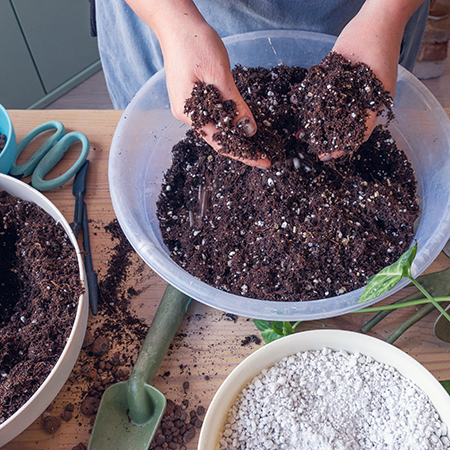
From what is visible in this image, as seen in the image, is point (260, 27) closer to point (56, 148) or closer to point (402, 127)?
point (402, 127)

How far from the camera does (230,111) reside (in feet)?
2.08

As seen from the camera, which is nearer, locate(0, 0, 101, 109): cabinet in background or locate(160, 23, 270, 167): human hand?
locate(160, 23, 270, 167): human hand

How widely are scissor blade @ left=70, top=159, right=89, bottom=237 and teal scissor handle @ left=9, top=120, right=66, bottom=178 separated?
10 centimetres

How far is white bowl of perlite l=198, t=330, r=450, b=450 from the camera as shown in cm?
58

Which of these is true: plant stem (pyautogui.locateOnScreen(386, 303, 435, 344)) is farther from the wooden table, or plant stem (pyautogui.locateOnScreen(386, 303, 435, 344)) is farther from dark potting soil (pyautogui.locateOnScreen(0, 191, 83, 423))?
dark potting soil (pyautogui.locateOnScreen(0, 191, 83, 423))

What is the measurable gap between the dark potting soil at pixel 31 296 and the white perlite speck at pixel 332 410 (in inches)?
12.8

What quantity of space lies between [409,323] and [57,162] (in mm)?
873

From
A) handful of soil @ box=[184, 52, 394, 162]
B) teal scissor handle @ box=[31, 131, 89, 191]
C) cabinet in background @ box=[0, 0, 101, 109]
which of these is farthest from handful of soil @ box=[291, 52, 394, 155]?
cabinet in background @ box=[0, 0, 101, 109]

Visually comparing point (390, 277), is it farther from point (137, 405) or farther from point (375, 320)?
point (137, 405)

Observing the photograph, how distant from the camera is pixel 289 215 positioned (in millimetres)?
725

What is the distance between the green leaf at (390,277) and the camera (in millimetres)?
581

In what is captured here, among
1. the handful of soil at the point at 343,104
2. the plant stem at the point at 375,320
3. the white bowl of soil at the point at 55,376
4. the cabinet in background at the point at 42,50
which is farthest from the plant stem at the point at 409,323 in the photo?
the cabinet in background at the point at 42,50

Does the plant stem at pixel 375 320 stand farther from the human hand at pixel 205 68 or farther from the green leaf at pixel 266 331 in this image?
the human hand at pixel 205 68

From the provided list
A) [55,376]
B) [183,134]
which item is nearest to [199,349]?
[55,376]
